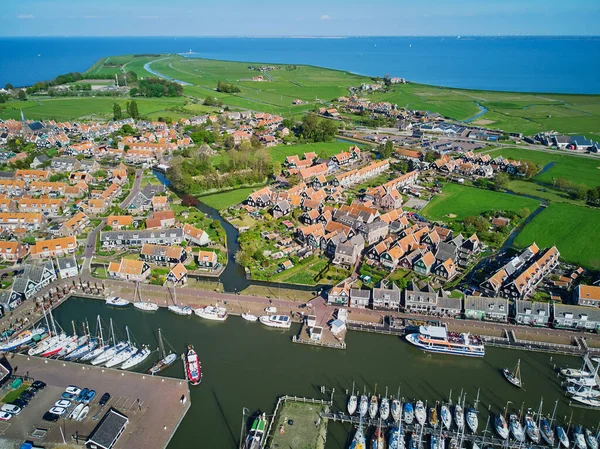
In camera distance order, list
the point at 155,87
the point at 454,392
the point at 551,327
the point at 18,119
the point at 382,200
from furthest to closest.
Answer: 1. the point at 155,87
2. the point at 18,119
3. the point at 382,200
4. the point at 551,327
5. the point at 454,392

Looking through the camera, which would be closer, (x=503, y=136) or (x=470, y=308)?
(x=470, y=308)

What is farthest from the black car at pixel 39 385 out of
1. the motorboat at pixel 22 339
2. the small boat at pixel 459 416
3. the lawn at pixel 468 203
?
the lawn at pixel 468 203

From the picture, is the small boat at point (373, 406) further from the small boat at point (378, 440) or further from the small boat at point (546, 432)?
the small boat at point (546, 432)

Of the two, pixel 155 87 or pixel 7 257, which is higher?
pixel 155 87

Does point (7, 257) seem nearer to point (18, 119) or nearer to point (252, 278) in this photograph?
point (252, 278)

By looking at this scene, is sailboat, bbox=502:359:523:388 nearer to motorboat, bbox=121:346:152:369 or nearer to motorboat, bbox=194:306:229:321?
motorboat, bbox=194:306:229:321

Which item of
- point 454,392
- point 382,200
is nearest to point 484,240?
point 382,200
